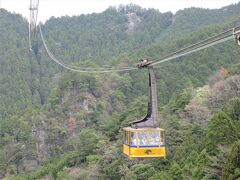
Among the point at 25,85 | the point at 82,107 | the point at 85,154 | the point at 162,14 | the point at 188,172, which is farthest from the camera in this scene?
the point at 162,14

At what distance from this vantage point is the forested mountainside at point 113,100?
32.4 meters

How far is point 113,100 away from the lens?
239ft

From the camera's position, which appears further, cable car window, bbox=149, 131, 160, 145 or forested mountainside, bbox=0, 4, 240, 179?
forested mountainside, bbox=0, 4, 240, 179

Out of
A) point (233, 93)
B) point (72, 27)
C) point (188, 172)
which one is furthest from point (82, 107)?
point (72, 27)

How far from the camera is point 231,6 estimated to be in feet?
417

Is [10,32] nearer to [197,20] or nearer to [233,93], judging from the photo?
[197,20]

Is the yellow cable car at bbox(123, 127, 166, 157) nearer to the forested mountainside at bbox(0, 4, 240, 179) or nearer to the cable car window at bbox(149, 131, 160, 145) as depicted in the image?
the cable car window at bbox(149, 131, 160, 145)

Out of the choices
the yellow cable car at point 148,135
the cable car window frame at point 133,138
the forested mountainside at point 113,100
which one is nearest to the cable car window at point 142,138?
the yellow cable car at point 148,135

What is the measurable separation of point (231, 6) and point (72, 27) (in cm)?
5382

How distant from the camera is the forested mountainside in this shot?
32406 mm

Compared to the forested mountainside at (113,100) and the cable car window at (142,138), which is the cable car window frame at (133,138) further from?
the forested mountainside at (113,100)

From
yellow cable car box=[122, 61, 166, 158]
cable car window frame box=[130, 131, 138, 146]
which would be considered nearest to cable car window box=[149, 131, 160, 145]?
yellow cable car box=[122, 61, 166, 158]

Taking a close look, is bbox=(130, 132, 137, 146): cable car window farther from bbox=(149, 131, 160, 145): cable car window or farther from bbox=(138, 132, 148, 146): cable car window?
bbox=(149, 131, 160, 145): cable car window

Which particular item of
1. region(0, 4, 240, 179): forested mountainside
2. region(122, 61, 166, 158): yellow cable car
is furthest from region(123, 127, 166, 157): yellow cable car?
region(0, 4, 240, 179): forested mountainside
